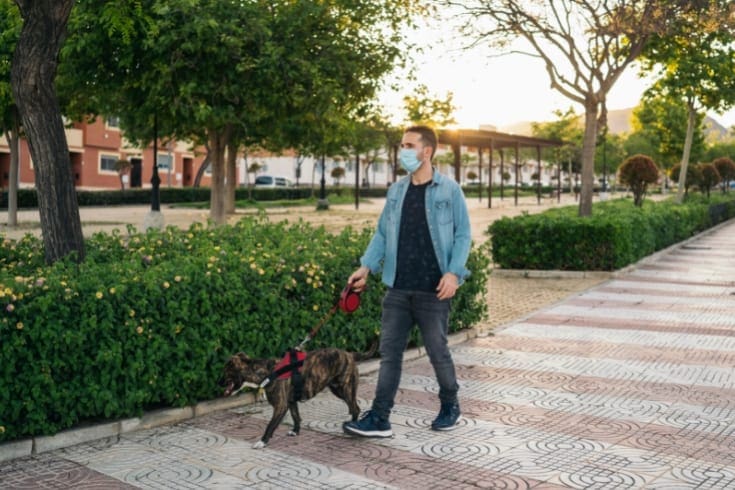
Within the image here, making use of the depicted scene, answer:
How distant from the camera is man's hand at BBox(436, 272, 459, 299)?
5094 mm

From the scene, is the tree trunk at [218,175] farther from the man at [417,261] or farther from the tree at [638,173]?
the man at [417,261]

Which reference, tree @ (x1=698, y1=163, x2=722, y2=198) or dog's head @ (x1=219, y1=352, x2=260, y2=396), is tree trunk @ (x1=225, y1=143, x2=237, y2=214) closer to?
tree @ (x1=698, y1=163, x2=722, y2=198)

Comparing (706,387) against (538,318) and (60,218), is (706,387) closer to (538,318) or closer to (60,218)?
(538,318)

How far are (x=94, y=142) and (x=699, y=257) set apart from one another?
4203 cm

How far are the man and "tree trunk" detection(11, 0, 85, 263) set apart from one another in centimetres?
279

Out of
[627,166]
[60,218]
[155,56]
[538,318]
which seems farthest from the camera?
[627,166]

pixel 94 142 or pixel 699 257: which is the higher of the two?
pixel 94 142

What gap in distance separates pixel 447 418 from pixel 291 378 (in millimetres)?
1092

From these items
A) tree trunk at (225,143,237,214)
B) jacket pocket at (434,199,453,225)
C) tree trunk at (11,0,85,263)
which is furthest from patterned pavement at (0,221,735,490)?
tree trunk at (225,143,237,214)

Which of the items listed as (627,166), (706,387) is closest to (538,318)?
(706,387)

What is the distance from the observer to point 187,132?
29750mm

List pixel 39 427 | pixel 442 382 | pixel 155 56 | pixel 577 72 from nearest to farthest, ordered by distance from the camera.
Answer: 1. pixel 39 427
2. pixel 442 382
3. pixel 577 72
4. pixel 155 56

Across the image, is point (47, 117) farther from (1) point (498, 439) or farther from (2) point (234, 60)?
(2) point (234, 60)

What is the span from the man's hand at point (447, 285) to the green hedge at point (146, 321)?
1.64 m
